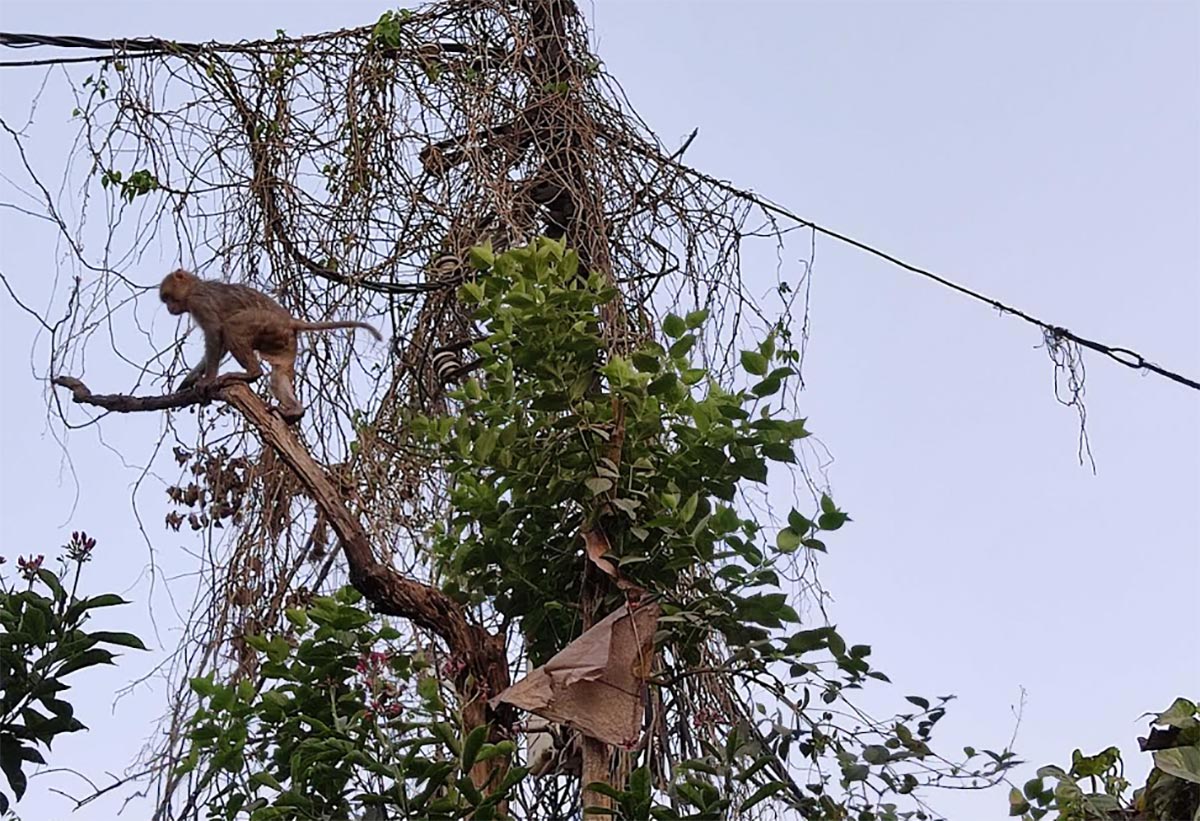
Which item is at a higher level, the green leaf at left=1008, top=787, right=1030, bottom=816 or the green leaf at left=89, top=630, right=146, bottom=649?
the green leaf at left=89, top=630, right=146, bottom=649

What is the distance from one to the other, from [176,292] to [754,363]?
125 centimetres

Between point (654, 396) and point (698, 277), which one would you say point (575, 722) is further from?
point (698, 277)

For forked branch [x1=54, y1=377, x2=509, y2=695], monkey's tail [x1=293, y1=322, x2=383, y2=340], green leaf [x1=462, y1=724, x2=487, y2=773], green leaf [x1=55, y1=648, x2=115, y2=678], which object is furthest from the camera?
monkey's tail [x1=293, y1=322, x2=383, y2=340]

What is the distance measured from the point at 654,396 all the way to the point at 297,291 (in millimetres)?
836

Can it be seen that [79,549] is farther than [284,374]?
No

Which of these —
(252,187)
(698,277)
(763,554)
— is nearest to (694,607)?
(763,554)

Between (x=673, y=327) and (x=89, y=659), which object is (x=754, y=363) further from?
(x=89, y=659)

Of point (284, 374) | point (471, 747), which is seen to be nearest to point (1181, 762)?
point (471, 747)

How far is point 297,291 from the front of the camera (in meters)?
2.77

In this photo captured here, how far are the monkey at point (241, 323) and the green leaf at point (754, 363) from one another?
0.82 m

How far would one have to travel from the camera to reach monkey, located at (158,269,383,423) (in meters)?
2.81

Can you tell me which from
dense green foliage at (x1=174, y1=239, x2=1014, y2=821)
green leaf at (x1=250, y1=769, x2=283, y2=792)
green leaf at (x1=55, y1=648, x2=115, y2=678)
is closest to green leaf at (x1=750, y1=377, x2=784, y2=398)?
dense green foliage at (x1=174, y1=239, x2=1014, y2=821)

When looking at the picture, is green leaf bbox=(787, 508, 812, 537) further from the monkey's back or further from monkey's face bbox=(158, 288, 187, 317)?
monkey's face bbox=(158, 288, 187, 317)

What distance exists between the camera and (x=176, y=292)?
2.92 metres
